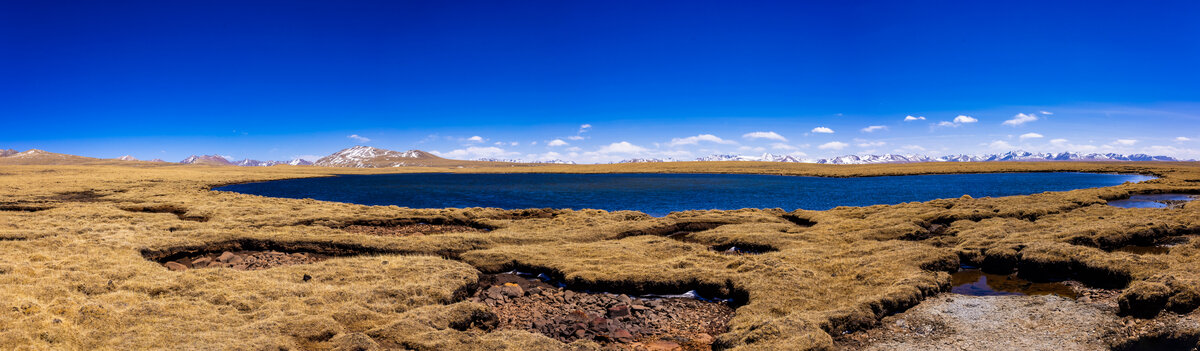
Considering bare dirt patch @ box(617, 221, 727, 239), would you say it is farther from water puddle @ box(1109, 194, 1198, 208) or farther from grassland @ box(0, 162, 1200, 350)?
water puddle @ box(1109, 194, 1198, 208)

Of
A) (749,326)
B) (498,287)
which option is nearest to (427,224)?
(498,287)

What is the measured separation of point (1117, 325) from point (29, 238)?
35.5 metres

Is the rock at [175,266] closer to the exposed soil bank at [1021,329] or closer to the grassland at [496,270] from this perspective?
the grassland at [496,270]

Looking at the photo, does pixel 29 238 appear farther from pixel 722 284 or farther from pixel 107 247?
pixel 722 284

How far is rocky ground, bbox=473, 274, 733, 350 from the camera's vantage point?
1184 cm

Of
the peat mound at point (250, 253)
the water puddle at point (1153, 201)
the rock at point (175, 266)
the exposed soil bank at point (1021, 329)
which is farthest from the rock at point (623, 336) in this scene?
the water puddle at point (1153, 201)

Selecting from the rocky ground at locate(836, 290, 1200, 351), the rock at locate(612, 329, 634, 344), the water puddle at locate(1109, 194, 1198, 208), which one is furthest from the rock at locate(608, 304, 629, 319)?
the water puddle at locate(1109, 194, 1198, 208)

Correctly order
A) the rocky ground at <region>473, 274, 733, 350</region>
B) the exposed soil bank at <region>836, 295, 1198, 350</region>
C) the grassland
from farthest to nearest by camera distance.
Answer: the rocky ground at <region>473, 274, 733, 350</region>, the grassland, the exposed soil bank at <region>836, 295, 1198, 350</region>

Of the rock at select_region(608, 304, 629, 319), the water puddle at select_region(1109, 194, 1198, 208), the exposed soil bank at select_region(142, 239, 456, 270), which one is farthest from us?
the water puddle at select_region(1109, 194, 1198, 208)

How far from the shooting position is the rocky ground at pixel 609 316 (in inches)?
466

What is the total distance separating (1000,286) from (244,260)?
83.3 ft

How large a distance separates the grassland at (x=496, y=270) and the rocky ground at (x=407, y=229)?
3.15 feet

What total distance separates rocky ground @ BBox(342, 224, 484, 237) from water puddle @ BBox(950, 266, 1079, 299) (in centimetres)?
2111

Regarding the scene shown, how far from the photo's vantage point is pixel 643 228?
2609cm
